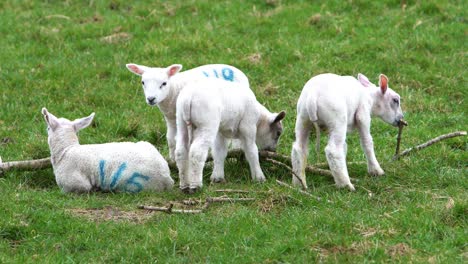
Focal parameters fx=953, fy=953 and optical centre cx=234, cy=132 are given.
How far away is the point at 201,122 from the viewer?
9.21 metres

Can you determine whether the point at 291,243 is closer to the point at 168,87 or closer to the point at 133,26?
the point at 168,87

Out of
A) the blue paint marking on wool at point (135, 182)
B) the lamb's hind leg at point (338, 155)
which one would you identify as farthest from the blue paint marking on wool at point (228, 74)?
the lamb's hind leg at point (338, 155)

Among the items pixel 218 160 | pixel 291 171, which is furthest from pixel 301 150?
pixel 218 160

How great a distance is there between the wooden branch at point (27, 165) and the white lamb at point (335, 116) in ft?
8.68

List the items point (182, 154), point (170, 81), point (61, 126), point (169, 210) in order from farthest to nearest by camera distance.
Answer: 1. point (170, 81)
2. point (61, 126)
3. point (182, 154)
4. point (169, 210)

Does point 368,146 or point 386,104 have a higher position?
point 386,104

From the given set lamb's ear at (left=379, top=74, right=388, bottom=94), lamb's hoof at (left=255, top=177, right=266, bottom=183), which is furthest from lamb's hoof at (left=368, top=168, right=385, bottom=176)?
lamb's hoof at (left=255, top=177, right=266, bottom=183)

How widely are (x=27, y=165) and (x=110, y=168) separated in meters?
1.11

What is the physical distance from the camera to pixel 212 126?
9.25 m

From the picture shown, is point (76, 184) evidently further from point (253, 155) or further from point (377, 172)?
point (377, 172)

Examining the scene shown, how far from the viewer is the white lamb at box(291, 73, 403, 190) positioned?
358 inches

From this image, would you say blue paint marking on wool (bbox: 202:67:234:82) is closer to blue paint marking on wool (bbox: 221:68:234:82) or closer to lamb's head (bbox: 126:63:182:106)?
blue paint marking on wool (bbox: 221:68:234:82)

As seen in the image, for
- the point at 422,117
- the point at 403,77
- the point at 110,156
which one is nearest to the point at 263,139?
the point at 110,156

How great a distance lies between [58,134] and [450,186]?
399 centimetres
